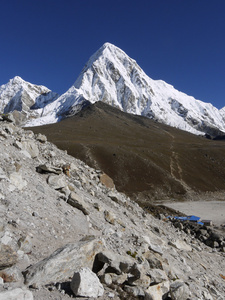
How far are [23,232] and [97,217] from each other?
5.59 meters

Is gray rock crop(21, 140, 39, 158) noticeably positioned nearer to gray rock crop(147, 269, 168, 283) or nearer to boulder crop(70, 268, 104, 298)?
gray rock crop(147, 269, 168, 283)

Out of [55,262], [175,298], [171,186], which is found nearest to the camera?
[55,262]

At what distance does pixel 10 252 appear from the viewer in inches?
276

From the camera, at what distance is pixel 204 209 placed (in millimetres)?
59281

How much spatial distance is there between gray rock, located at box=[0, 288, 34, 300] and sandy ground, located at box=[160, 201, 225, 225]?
4683 cm

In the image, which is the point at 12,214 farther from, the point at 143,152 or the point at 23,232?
the point at 143,152

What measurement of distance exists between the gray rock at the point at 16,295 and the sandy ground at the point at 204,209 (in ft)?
154

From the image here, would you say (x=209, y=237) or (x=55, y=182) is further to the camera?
(x=209, y=237)

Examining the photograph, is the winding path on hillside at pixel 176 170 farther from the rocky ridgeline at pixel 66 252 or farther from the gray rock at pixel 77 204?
the gray rock at pixel 77 204

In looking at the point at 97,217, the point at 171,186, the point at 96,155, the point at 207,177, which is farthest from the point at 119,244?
the point at 207,177

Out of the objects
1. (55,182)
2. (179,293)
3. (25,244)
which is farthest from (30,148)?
(179,293)

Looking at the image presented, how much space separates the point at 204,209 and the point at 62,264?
58.3 m

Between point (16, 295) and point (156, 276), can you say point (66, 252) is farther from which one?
point (156, 276)

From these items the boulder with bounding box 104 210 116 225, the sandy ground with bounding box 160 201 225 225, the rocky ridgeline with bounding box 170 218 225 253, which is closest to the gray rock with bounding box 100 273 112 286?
the boulder with bounding box 104 210 116 225
